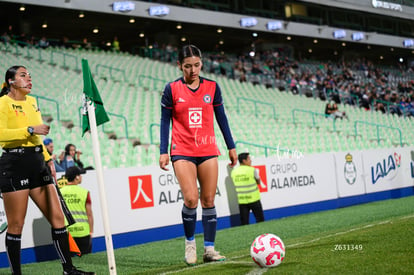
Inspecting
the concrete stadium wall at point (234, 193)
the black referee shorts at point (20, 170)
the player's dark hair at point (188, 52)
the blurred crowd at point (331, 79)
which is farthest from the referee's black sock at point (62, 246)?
the blurred crowd at point (331, 79)

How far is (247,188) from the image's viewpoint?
13156mm

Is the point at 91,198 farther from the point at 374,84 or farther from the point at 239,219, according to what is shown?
the point at 374,84

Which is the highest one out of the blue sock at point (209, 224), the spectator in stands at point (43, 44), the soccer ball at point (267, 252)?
the spectator in stands at point (43, 44)

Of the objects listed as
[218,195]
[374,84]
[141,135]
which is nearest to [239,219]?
[218,195]

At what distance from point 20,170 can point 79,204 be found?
4.54m

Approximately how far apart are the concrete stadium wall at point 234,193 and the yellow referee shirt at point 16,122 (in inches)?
165

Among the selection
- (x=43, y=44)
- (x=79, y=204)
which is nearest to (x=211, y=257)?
(x=79, y=204)

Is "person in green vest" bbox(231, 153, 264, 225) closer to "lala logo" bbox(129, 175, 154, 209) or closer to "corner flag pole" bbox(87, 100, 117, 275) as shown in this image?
"lala logo" bbox(129, 175, 154, 209)

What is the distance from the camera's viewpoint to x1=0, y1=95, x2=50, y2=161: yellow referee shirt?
18.4 feet

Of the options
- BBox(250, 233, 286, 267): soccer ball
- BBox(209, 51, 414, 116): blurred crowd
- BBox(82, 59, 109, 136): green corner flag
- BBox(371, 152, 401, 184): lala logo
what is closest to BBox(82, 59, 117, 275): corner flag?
BBox(82, 59, 109, 136): green corner flag

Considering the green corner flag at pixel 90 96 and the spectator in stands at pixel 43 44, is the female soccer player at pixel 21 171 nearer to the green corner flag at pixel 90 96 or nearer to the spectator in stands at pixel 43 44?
the green corner flag at pixel 90 96

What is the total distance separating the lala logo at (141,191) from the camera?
1163 cm

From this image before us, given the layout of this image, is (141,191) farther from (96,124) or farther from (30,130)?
(96,124)

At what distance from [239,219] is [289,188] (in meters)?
1.95
